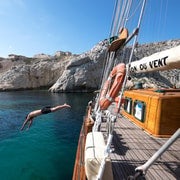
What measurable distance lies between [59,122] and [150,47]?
389ft

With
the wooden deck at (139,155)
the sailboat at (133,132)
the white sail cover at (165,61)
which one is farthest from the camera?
the wooden deck at (139,155)

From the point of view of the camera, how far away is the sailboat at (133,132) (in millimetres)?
4285

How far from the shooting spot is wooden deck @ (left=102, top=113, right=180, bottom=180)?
5.51 meters

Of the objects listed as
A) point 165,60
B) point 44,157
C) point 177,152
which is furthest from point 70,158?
point 165,60

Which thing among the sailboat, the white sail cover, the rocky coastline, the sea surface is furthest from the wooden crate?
the rocky coastline

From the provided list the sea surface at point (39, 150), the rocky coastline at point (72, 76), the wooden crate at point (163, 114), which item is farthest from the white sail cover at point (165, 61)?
the rocky coastline at point (72, 76)

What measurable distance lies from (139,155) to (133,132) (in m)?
2.85

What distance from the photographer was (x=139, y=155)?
267 inches

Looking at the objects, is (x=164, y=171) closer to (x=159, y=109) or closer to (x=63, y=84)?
(x=159, y=109)

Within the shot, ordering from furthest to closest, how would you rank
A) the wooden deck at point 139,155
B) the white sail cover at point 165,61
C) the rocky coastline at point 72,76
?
the rocky coastline at point 72,76
the wooden deck at point 139,155
the white sail cover at point 165,61

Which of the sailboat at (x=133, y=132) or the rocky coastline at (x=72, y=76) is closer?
the sailboat at (x=133, y=132)

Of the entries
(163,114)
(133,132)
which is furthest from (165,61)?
(133,132)

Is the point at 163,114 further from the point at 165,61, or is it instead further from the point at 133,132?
the point at 165,61

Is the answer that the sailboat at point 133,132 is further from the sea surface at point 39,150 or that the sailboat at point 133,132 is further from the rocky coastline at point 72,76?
the rocky coastline at point 72,76
